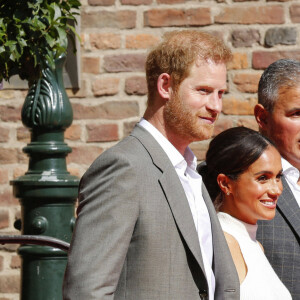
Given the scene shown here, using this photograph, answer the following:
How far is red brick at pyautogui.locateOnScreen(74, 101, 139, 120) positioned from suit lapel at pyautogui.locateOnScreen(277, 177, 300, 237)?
2.03 m

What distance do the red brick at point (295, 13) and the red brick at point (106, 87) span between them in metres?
1.06

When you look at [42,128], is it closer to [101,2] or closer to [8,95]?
[8,95]

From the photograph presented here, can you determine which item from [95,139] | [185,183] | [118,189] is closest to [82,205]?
[118,189]

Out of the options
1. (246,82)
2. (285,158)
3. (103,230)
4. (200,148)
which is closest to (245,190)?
(285,158)

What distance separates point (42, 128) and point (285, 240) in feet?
3.91

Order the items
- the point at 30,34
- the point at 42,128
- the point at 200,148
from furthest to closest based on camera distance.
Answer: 1. the point at 200,148
2. the point at 42,128
3. the point at 30,34

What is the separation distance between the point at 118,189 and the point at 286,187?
94 cm

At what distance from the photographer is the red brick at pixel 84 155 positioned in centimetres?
494

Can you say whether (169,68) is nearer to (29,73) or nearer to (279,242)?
(279,242)

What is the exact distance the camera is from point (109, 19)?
4973 mm

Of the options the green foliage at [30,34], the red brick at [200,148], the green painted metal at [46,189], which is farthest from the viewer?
the red brick at [200,148]

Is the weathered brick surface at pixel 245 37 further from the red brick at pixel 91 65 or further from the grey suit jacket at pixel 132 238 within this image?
the grey suit jacket at pixel 132 238

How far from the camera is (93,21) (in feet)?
16.3

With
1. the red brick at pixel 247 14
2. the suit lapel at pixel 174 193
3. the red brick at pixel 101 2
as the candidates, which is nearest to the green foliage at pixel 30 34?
the suit lapel at pixel 174 193
